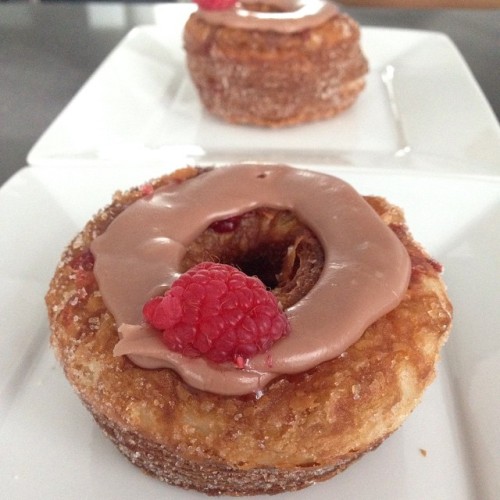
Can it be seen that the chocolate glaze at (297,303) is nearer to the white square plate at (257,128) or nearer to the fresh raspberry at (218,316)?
the fresh raspberry at (218,316)

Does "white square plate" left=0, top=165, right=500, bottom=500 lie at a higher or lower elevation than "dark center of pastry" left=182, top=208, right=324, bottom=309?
lower

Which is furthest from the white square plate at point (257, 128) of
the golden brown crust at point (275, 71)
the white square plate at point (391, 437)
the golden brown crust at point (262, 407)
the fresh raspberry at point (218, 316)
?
the fresh raspberry at point (218, 316)

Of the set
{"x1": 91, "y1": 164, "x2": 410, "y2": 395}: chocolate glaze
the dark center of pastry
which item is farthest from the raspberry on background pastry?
the dark center of pastry

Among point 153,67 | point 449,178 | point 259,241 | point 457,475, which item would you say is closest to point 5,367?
point 259,241

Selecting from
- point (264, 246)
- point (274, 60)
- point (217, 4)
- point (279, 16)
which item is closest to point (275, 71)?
point (274, 60)

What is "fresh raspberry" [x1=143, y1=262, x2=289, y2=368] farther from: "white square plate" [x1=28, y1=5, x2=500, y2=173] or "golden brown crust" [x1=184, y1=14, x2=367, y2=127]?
"golden brown crust" [x1=184, y1=14, x2=367, y2=127]

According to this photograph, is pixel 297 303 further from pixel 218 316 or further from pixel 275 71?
pixel 275 71
